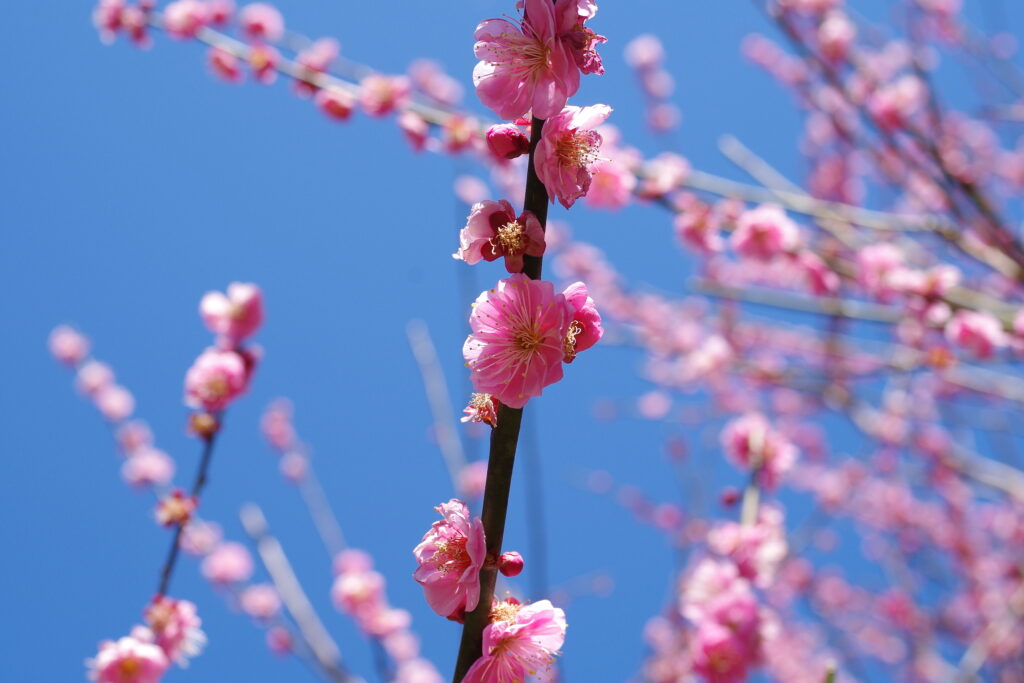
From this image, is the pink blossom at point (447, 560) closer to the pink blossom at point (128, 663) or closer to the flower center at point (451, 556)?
the flower center at point (451, 556)

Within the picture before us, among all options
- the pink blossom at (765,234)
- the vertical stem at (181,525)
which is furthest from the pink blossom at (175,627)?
the pink blossom at (765,234)

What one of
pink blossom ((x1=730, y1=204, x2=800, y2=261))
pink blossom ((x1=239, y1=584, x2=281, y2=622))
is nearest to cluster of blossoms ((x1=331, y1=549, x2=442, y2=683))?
pink blossom ((x1=239, y1=584, x2=281, y2=622))

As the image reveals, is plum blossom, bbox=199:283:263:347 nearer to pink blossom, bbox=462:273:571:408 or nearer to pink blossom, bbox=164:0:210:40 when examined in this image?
pink blossom, bbox=462:273:571:408

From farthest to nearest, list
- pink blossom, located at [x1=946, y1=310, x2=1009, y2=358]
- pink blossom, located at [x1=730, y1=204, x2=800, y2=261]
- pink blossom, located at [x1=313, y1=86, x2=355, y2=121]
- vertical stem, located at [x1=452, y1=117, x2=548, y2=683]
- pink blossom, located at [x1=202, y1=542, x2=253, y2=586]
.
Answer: pink blossom, located at [x1=202, y1=542, x2=253, y2=586] → pink blossom, located at [x1=730, y1=204, x2=800, y2=261] → pink blossom, located at [x1=313, y1=86, x2=355, y2=121] → pink blossom, located at [x1=946, y1=310, x2=1009, y2=358] → vertical stem, located at [x1=452, y1=117, x2=548, y2=683]

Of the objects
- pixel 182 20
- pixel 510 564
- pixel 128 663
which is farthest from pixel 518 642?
pixel 182 20

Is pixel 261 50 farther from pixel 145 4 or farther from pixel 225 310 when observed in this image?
pixel 225 310

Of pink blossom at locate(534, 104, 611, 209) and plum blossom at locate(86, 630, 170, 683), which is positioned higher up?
pink blossom at locate(534, 104, 611, 209)
